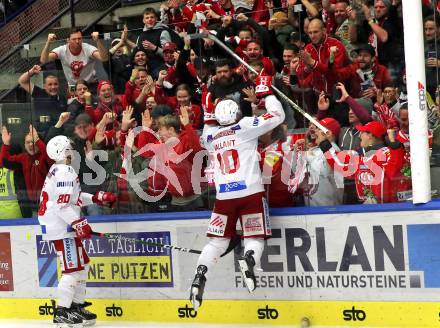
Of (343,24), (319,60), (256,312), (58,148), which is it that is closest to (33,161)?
(58,148)

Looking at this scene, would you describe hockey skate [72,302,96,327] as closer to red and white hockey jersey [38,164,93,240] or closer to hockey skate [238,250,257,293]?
red and white hockey jersey [38,164,93,240]

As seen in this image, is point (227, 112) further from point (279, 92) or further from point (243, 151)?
point (279, 92)

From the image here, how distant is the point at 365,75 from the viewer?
7375 millimetres

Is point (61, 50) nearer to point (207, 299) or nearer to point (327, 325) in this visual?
point (207, 299)

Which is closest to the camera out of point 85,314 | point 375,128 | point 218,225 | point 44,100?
point 375,128

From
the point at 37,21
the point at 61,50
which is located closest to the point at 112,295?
the point at 61,50

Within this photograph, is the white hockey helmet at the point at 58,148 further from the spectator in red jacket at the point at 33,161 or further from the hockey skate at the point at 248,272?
the hockey skate at the point at 248,272

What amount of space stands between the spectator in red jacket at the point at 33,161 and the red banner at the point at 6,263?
0.50m

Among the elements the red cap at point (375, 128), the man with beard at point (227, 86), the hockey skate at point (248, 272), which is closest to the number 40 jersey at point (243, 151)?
the man with beard at point (227, 86)

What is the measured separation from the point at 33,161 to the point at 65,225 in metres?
0.91

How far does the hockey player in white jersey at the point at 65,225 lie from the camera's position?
8.20 m

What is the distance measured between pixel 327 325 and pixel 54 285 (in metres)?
2.60

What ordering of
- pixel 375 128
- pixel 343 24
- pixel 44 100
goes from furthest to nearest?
pixel 44 100, pixel 343 24, pixel 375 128

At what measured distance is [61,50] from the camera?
8789mm
